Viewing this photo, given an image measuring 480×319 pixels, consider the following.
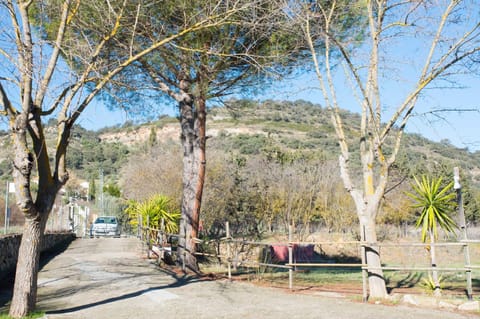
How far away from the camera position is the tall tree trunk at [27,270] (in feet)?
22.2

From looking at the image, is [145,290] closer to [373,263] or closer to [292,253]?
[373,263]

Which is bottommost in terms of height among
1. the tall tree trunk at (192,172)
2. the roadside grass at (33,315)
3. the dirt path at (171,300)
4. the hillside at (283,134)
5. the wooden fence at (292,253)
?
the dirt path at (171,300)

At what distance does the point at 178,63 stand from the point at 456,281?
35.5ft

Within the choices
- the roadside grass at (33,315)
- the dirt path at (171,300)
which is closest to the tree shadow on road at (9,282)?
the dirt path at (171,300)

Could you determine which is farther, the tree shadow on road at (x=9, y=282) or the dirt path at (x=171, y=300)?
the tree shadow on road at (x=9, y=282)

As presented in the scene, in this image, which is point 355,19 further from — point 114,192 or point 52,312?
point 114,192

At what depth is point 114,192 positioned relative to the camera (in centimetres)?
4834

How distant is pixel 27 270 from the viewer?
6887 millimetres

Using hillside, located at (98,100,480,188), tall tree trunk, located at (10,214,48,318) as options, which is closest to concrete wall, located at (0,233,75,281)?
hillside, located at (98,100,480,188)

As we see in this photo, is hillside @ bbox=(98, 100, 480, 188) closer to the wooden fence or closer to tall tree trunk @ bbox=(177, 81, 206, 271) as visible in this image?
tall tree trunk @ bbox=(177, 81, 206, 271)

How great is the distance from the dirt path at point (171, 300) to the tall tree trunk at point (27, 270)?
425 millimetres

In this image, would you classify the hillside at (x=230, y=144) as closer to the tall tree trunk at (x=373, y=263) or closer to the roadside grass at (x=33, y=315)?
the tall tree trunk at (x=373, y=263)

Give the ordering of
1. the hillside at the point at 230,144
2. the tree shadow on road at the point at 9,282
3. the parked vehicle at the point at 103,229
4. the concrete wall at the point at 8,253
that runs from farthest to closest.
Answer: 1. the hillside at the point at 230,144
2. the parked vehicle at the point at 103,229
3. the concrete wall at the point at 8,253
4. the tree shadow on road at the point at 9,282

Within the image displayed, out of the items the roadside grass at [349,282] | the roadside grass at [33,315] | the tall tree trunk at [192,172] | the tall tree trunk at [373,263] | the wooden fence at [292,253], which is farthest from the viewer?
the tall tree trunk at [192,172]
